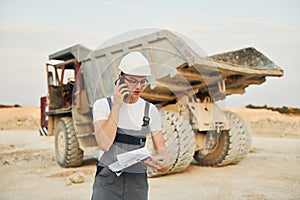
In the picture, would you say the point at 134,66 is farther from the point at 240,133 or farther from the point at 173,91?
the point at 240,133

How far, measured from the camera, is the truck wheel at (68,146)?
25.1 feet

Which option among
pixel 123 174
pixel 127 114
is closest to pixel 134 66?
pixel 127 114

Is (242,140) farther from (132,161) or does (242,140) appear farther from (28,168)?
(132,161)

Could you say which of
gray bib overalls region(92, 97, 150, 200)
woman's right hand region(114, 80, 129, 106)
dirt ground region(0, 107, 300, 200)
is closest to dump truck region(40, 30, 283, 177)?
dirt ground region(0, 107, 300, 200)

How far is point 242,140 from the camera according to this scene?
762 cm

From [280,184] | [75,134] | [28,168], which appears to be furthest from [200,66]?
[28,168]

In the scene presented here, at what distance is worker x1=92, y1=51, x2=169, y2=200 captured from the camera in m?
2.32

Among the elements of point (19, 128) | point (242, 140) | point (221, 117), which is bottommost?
point (19, 128)

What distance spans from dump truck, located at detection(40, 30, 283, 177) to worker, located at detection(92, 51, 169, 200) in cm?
275

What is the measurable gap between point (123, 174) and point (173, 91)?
4.02 m

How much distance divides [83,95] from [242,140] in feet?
10.5

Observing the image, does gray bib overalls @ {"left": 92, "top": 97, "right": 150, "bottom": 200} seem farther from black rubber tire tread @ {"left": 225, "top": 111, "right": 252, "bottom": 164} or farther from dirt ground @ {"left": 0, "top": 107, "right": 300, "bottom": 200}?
black rubber tire tread @ {"left": 225, "top": 111, "right": 252, "bottom": 164}

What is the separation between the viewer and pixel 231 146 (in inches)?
290

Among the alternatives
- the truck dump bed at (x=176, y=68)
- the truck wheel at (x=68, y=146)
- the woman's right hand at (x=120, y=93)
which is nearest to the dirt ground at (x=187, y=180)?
the truck wheel at (x=68, y=146)
